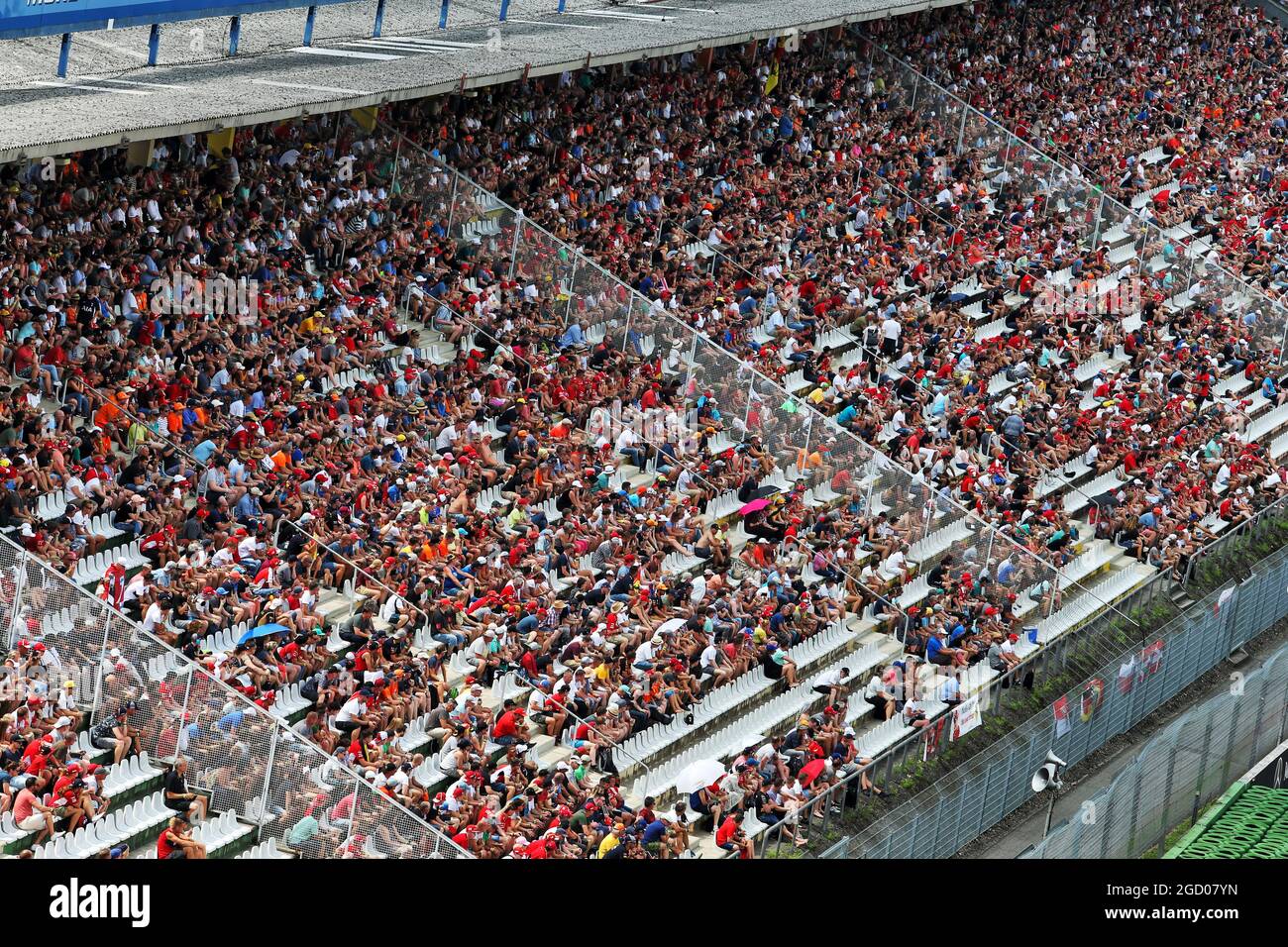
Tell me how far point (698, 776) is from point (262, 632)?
4.93 m

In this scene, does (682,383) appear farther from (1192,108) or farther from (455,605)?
(1192,108)

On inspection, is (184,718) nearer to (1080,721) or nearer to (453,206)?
(1080,721)

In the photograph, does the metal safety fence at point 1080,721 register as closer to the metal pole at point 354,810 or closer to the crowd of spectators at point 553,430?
the crowd of spectators at point 553,430

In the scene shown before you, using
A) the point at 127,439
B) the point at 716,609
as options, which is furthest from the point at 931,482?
the point at 127,439

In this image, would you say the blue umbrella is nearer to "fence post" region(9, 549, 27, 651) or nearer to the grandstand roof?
"fence post" region(9, 549, 27, 651)

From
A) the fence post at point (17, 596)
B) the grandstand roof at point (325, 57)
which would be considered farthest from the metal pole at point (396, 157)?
the fence post at point (17, 596)

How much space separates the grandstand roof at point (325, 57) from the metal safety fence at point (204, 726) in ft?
20.2

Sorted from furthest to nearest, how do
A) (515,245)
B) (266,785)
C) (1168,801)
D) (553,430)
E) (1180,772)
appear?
(515,245), (553,430), (1180,772), (1168,801), (266,785)

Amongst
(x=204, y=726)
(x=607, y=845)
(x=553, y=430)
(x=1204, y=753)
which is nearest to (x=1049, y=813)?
(x=1204, y=753)

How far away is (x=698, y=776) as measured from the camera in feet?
75.9

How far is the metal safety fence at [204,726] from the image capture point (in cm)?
1992
